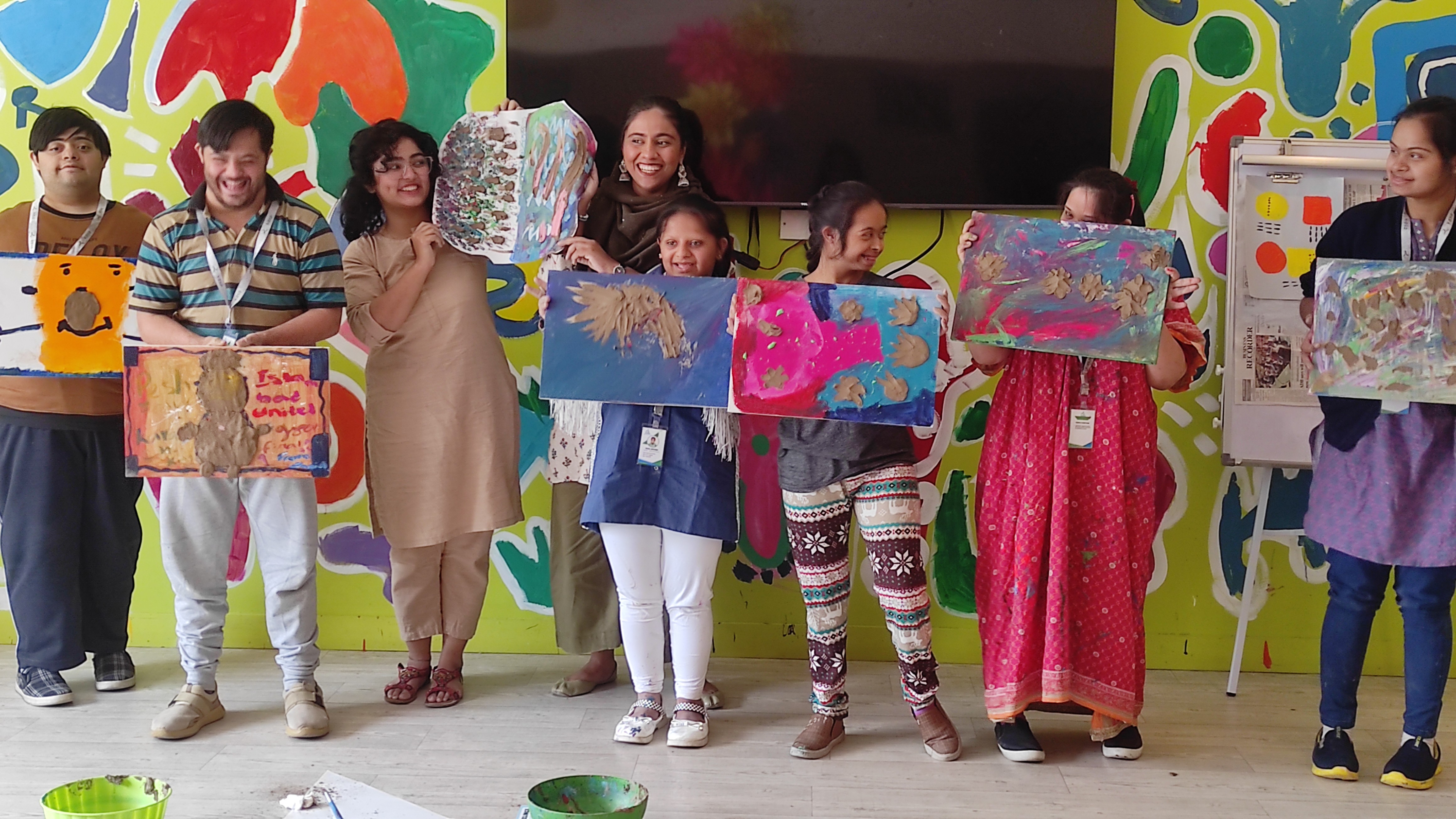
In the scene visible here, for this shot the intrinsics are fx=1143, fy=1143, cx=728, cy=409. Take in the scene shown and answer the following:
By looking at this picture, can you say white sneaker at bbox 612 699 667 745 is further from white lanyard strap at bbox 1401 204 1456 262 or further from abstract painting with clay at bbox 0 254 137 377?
white lanyard strap at bbox 1401 204 1456 262

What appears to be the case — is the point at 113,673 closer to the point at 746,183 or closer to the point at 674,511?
A: the point at 674,511

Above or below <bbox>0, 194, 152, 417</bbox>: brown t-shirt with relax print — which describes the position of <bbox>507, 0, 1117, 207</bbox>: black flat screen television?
above

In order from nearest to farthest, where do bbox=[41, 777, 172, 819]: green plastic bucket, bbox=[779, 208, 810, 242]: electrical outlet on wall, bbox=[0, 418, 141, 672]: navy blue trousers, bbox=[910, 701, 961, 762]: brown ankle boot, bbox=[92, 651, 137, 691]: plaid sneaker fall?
1. bbox=[41, 777, 172, 819]: green plastic bucket
2. bbox=[910, 701, 961, 762]: brown ankle boot
3. bbox=[0, 418, 141, 672]: navy blue trousers
4. bbox=[92, 651, 137, 691]: plaid sneaker
5. bbox=[779, 208, 810, 242]: electrical outlet on wall

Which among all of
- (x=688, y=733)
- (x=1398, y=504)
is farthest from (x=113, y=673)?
(x=1398, y=504)

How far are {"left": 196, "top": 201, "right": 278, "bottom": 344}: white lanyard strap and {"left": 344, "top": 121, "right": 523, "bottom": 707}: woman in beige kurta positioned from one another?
0.76 feet

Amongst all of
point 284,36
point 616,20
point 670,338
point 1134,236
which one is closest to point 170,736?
point 670,338

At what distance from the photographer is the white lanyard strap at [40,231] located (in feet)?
8.92

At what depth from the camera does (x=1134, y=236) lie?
7.66 ft

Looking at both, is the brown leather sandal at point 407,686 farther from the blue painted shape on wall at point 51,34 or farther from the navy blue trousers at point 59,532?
the blue painted shape on wall at point 51,34

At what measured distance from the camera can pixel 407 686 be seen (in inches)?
111

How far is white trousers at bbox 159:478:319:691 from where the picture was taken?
256cm

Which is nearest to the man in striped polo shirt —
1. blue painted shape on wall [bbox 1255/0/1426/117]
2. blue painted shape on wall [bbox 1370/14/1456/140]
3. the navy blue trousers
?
the navy blue trousers

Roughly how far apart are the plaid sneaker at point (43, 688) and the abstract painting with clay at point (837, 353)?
181 centimetres

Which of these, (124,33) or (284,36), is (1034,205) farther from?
(124,33)
